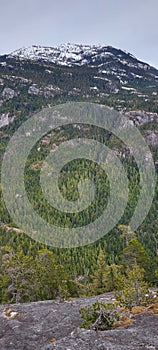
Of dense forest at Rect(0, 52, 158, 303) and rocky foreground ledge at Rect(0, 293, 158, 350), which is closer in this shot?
rocky foreground ledge at Rect(0, 293, 158, 350)

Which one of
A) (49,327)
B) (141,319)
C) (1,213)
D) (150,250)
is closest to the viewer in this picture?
(141,319)

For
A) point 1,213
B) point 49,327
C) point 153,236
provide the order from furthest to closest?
point 1,213
point 153,236
point 49,327

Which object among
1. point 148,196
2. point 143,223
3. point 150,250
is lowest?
point 150,250

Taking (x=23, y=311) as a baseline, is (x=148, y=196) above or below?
above

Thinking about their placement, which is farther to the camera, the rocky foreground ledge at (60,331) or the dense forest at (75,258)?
the dense forest at (75,258)

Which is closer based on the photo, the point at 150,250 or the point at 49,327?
the point at 49,327

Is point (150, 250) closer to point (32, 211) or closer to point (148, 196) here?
point (148, 196)

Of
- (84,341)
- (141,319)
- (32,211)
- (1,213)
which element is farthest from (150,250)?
(84,341)

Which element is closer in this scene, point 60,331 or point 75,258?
point 60,331
